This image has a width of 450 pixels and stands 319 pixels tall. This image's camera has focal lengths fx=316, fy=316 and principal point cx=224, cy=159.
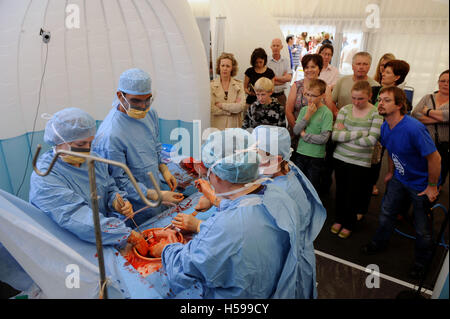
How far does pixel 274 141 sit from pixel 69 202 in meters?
1.10

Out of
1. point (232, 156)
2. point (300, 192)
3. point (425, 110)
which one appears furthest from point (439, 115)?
point (232, 156)

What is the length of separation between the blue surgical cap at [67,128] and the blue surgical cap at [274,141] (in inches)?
36.0

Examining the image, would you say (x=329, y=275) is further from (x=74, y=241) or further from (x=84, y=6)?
(x=84, y=6)

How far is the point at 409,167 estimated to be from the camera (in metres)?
1.84

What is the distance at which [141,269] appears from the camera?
1.54 m

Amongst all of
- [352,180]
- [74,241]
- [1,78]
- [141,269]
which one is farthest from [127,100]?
[352,180]

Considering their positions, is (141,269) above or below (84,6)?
below

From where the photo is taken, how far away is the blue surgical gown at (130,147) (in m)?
2.01

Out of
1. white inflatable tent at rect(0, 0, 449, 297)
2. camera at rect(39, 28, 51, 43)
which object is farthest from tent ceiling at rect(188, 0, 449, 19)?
camera at rect(39, 28, 51, 43)

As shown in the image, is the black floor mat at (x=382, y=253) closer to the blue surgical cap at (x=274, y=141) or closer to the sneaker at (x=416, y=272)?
the sneaker at (x=416, y=272)

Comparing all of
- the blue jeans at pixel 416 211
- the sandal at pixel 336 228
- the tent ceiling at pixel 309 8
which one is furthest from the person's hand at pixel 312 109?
the tent ceiling at pixel 309 8

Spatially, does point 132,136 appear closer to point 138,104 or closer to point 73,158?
point 138,104
